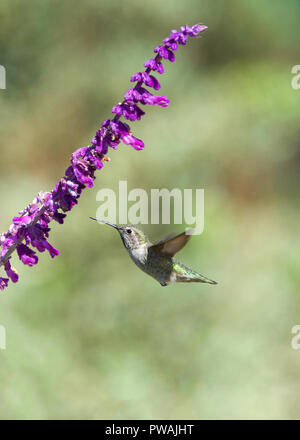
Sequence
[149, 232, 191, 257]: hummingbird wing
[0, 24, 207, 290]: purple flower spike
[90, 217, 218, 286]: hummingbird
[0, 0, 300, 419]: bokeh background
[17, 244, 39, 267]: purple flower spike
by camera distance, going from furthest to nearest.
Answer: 1. [0, 0, 300, 419]: bokeh background
2. [90, 217, 218, 286]: hummingbird
3. [149, 232, 191, 257]: hummingbird wing
4. [17, 244, 39, 267]: purple flower spike
5. [0, 24, 207, 290]: purple flower spike

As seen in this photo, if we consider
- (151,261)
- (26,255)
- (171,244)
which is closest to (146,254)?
(151,261)

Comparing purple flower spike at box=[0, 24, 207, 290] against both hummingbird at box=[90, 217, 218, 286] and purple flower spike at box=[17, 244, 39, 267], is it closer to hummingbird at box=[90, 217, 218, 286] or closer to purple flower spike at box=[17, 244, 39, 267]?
purple flower spike at box=[17, 244, 39, 267]

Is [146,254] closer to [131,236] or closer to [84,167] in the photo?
[131,236]

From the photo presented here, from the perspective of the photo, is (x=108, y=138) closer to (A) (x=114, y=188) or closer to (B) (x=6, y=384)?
(B) (x=6, y=384)

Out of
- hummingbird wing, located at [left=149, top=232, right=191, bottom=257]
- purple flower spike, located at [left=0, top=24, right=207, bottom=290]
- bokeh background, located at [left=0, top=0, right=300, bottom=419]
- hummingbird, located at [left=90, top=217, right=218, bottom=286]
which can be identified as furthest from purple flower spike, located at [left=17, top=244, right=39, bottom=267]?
bokeh background, located at [left=0, top=0, right=300, bottom=419]

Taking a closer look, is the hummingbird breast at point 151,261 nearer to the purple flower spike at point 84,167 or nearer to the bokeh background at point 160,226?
the purple flower spike at point 84,167

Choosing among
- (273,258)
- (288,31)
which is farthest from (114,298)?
(288,31)
